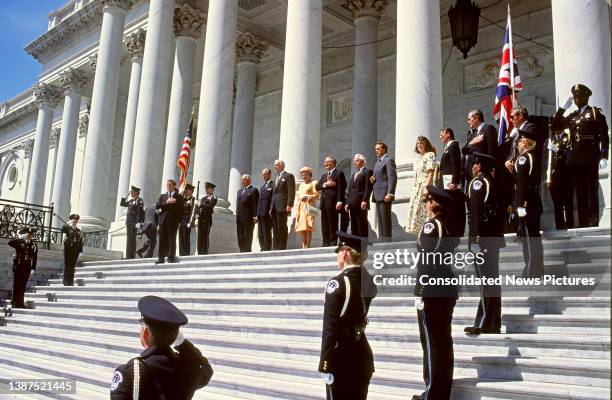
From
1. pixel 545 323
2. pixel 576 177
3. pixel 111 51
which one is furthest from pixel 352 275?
pixel 111 51

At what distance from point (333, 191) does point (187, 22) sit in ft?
40.5

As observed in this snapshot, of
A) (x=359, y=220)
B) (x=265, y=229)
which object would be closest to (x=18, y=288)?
(x=265, y=229)

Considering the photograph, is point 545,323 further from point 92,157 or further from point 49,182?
point 49,182

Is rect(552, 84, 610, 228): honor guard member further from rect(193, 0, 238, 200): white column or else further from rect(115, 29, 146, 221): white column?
rect(115, 29, 146, 221): white column

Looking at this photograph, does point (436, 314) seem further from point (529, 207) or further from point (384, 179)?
point (384, 179)

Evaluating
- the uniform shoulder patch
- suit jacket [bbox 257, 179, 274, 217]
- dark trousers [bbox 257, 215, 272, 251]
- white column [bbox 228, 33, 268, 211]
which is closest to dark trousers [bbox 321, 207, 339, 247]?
suit jacket [bbox 257, 179, 274, 217]

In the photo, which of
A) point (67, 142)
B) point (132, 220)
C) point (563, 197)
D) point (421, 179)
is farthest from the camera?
point (67, 142)

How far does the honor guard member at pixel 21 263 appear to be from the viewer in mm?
13617

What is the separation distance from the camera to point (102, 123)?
21.9 meters

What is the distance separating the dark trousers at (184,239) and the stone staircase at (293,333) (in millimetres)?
2070

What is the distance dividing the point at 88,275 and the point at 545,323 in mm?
12297

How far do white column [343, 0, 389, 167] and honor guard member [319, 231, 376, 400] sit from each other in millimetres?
15845

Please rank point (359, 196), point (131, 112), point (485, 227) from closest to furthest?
point (485, 227) < point (359, 196) < point (131, 112)

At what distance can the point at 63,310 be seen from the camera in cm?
1237
